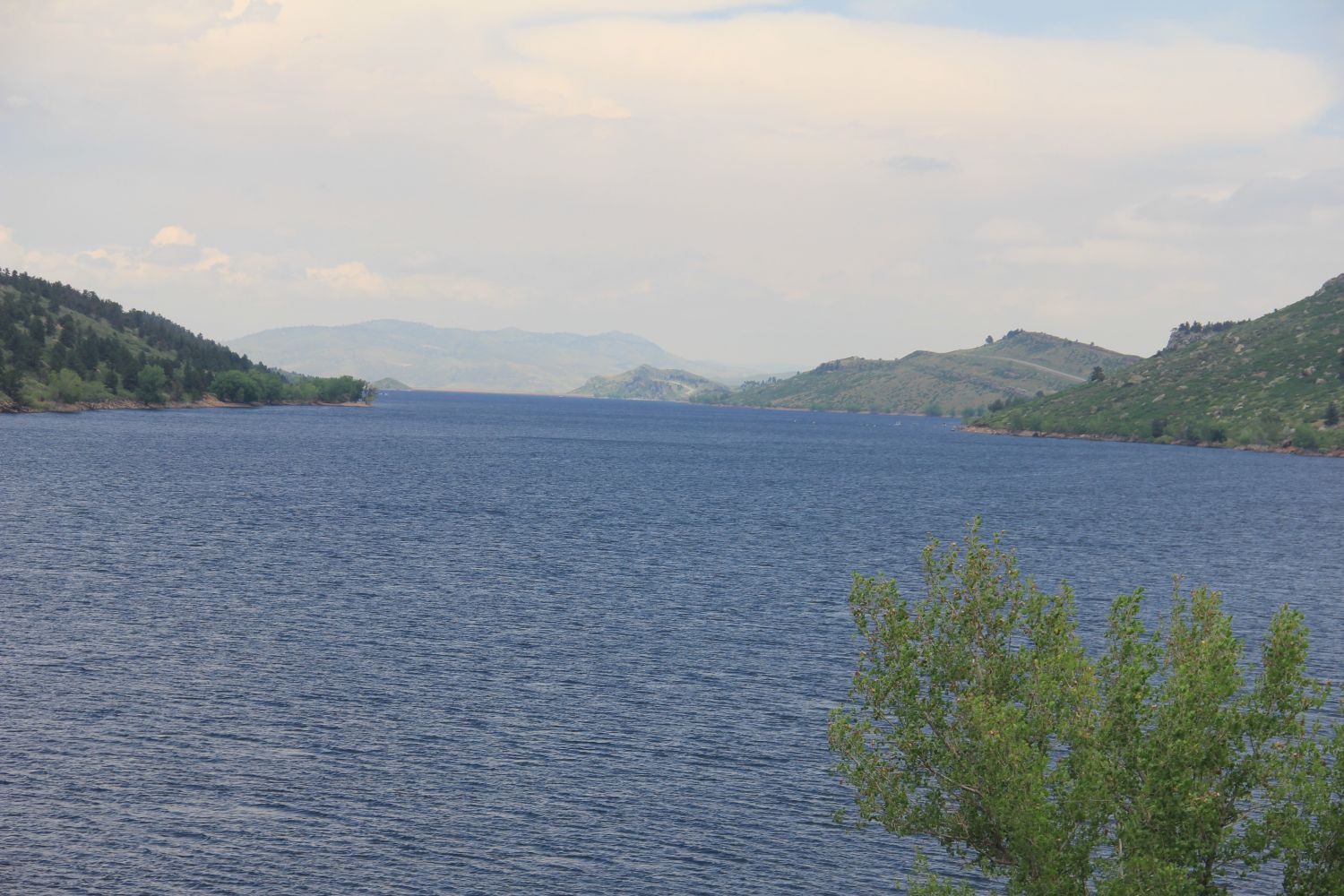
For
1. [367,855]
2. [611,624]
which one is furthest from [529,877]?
[611,624]

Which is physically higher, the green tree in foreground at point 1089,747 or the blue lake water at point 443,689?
the green tree in foreground at point 1089,747

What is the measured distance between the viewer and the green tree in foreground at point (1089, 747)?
2906cm

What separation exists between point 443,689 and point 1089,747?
39.1 meters

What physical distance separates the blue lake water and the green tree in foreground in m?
8.58

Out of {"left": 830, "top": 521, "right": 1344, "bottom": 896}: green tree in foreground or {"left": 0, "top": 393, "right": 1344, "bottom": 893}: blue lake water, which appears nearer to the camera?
{"left": 830, "top": 521, "right": 1344, "bottom": 896}: green tree in foreground

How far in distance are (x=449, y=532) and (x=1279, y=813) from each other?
343 feet

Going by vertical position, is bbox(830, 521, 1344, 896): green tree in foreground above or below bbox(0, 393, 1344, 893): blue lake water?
above

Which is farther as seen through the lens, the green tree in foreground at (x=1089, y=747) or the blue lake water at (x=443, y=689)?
the blue lake water at (x=443, y=689)

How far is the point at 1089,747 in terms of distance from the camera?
31.7 metres

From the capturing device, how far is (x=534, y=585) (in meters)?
94.9

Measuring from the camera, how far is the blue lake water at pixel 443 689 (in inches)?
1635

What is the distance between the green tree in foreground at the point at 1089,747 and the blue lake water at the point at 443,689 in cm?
858

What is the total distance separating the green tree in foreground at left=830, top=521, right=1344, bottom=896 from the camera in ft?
95.3

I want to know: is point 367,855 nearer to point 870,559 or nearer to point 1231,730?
point 1231,730
